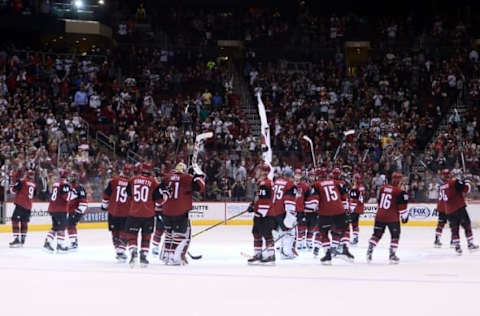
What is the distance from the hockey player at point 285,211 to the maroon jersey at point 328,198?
1.51ft

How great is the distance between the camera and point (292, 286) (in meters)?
11.0

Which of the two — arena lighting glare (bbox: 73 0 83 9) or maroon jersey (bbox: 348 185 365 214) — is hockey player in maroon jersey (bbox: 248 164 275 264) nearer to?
maroon jersey (bbox: 348 185 365 214)

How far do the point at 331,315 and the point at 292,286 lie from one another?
229 cm

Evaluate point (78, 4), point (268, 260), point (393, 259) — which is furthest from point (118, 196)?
point (78, 4)

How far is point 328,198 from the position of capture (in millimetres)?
14242

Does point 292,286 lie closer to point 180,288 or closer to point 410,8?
point 180,288

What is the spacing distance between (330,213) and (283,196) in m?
0.88

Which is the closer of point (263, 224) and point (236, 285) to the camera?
point (236, 285)

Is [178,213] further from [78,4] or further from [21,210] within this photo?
[78,4]

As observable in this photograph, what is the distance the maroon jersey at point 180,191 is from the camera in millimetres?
13750

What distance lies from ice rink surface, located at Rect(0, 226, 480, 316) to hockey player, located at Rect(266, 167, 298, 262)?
38 cm

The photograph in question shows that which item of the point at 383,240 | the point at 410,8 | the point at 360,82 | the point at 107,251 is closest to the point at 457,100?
the point at 360,82

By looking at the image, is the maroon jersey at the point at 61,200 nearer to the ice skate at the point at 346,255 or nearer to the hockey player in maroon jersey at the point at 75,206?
the hockey player in maroon jersey at the point at 75,206

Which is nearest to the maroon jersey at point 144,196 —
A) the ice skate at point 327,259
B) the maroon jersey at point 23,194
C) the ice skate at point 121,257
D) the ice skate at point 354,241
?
the ice skate at point 121,257
